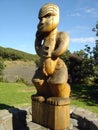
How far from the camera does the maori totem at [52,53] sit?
490 centimetres

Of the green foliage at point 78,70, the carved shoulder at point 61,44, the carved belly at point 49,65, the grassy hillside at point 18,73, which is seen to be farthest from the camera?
the grassy hillside at point 18,73

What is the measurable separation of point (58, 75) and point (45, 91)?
1.64ft

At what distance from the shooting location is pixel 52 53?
4.91 meters

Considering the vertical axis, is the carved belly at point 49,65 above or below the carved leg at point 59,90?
above

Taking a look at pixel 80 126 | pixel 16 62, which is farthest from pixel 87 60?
pixel 16 62

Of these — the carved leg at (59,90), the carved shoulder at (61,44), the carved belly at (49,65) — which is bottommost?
the carved leg at (59,90)

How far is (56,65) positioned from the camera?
5.08 metres

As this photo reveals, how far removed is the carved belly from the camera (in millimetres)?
4961

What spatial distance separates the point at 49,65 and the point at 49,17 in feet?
2.92

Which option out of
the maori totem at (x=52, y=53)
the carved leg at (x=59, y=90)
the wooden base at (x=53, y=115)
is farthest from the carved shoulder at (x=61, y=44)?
the wooden base at (x=53, y=115)

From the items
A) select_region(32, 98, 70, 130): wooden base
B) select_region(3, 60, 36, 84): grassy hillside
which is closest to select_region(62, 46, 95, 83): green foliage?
select_region(3, 60, 36, 84): grassy hillside

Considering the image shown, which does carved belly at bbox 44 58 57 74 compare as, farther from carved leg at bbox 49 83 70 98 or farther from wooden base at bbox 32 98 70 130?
wooden base at bbox 32 98 70 130

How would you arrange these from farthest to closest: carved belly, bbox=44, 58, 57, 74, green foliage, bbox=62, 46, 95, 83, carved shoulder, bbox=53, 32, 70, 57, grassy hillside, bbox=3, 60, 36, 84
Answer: grassy hillside, bbox=3, 60, 36, 84 < green foliage, bbox=62, 46, 95, 83 < carved belly, bbox=44, 58, 57, 74 < carved shoulder, bbox=53, 32, 70, 57

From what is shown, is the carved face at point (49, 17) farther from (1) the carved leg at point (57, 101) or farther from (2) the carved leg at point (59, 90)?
(1) the carved leg at point (57, 101)
